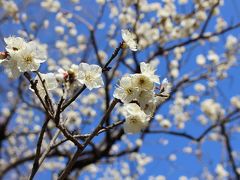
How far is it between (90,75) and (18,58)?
0.35 metres

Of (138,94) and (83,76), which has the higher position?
(83,76)

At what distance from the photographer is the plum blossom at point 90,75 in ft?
6.64

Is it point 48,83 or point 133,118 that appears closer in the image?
point 133,118

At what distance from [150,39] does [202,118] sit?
2.54m

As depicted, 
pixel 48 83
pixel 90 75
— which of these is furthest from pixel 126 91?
pixel 48 83

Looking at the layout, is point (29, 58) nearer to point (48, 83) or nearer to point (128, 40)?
point (48, 83)

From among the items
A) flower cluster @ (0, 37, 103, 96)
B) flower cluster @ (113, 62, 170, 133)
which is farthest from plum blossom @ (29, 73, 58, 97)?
flower cluster @ (113, 62, 170, 133)

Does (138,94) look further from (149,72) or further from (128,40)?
(128,40)

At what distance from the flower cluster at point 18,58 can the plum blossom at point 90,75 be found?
0.22m

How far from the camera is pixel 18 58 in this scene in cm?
188

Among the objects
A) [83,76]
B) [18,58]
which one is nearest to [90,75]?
[83,76]

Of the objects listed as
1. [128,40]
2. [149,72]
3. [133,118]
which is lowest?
[133,118]

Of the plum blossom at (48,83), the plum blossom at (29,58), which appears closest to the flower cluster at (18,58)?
the plum blossom at (29,58)

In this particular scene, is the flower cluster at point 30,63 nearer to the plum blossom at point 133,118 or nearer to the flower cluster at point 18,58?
the flower cluster at point 18,58
